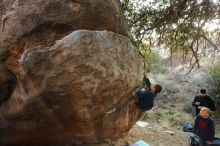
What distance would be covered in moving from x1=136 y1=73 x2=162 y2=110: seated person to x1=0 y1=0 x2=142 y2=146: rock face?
10.1 inches

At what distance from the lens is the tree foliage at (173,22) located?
26.9 ft

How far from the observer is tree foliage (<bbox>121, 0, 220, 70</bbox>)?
26.9 feet

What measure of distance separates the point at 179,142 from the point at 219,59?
223 inches

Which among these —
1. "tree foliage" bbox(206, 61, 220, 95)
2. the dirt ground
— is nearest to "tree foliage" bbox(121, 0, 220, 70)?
the dirt ground

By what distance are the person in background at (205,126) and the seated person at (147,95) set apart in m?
0.86

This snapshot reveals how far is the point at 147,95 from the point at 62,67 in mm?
1723

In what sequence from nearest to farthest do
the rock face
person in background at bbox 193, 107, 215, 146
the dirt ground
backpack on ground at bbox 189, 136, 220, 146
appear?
the rock face
person in background at bbox 193, 107, 215, 146
backpack on ground at bbox 189, 136, 220, 146
the dirt ground

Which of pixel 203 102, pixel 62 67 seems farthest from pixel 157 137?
pixel 62 67

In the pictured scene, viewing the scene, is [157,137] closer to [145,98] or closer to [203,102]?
[203,102]

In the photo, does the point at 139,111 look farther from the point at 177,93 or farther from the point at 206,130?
the point at 177,93

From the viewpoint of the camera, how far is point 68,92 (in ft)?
17.9

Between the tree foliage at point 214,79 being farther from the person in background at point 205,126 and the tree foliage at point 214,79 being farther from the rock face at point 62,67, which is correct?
the rock face at point 62,67

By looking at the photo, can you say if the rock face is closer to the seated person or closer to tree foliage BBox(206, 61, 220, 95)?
the seated person

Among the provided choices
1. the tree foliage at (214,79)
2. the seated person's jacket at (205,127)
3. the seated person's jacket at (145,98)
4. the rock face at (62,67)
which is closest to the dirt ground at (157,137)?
the seated person's jacket at (145,98)
